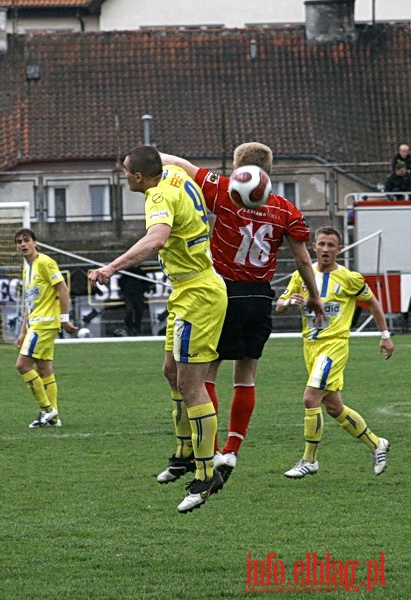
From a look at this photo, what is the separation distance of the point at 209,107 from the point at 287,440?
98.6 ft

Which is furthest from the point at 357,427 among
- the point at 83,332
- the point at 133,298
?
the point at 133,298

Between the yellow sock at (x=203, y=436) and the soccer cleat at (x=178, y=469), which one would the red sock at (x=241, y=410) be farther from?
the yellow sock at (x=203, y=436)

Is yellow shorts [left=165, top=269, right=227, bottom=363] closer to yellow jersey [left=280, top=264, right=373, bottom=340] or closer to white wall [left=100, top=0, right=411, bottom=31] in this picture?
yellow jersey [left=280, top=264, right=373, bottom=340]

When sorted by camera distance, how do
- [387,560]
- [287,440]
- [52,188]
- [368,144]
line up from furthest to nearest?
[368,144], [52,188], [287,440], [387,560]

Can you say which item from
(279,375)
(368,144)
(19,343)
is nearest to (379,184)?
(368,144)

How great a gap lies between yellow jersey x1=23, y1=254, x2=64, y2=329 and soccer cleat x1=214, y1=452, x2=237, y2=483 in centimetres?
568

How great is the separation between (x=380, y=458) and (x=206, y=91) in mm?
32594

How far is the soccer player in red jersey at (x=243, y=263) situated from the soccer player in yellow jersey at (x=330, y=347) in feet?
5.07

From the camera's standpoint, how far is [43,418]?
14.1 m

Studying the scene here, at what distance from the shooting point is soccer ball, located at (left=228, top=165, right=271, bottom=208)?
8.07m

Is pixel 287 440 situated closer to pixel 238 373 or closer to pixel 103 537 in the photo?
pixel 238 373

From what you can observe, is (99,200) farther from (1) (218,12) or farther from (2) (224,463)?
(2) (224,463)

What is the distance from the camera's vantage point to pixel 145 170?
8203 millimetres

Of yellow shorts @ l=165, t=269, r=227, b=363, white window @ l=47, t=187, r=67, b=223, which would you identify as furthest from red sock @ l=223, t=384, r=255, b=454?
white window @ l=47, t=187, r=67, b=223
